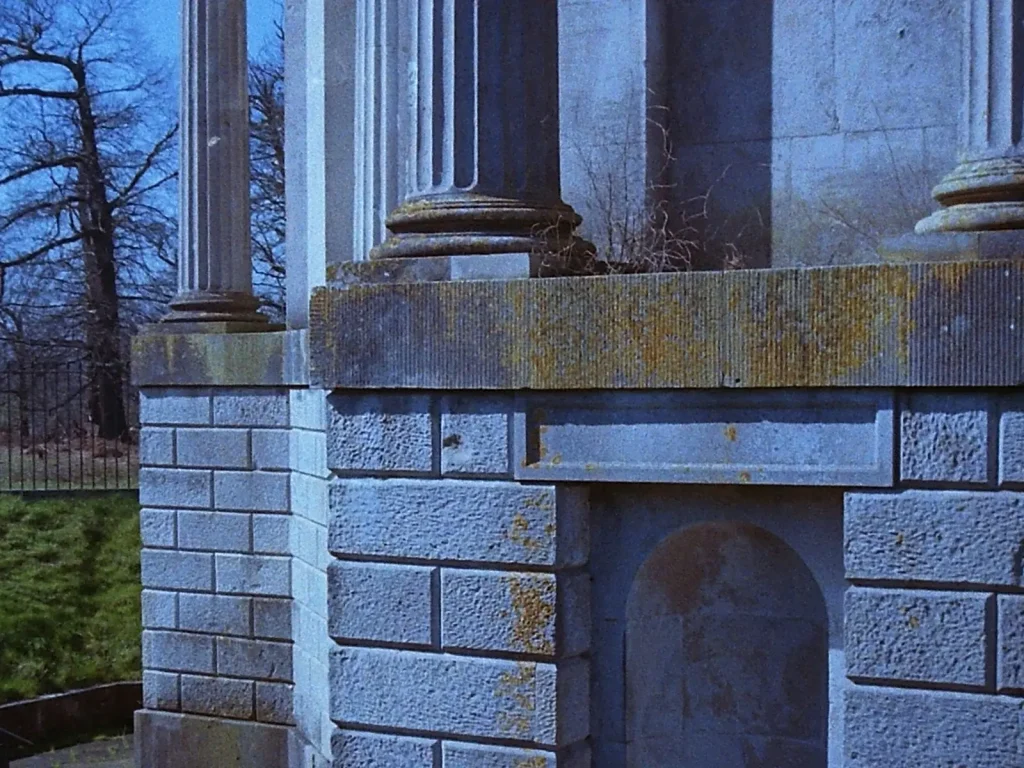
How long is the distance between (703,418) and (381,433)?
137 centimetres

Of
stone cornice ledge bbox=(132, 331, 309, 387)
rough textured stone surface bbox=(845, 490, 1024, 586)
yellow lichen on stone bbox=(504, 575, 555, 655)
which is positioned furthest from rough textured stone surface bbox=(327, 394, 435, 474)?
stone cornice ledge bbox=(132, 331, 309, 387)

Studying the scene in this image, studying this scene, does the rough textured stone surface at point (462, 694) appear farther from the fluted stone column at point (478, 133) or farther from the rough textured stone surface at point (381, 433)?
the fluted stone column at point (478, 133)

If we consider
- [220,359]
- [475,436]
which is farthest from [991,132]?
[220,359]

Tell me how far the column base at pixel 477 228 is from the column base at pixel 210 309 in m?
5.74

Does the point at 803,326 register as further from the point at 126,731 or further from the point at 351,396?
the point at 126,731

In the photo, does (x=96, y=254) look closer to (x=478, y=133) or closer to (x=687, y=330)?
(x=478, y=133)

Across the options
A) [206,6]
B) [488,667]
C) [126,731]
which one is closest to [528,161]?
→ [488,667]

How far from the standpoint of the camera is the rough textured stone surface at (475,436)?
200 inches

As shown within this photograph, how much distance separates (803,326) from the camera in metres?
4.61

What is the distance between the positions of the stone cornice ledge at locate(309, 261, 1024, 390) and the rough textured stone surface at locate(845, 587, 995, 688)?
30.9 inches

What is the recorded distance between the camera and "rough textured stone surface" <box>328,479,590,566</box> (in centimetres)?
504

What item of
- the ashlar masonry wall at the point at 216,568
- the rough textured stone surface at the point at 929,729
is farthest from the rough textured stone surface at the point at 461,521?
the ashlar masonry wall at the point at 216,568

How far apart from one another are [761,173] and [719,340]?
9.23 ft

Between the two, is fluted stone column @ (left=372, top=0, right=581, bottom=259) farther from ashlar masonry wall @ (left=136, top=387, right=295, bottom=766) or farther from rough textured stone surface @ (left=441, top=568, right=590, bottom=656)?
ashlar masonry wall @ (left=136, top=387, right=295, bottom=766)
